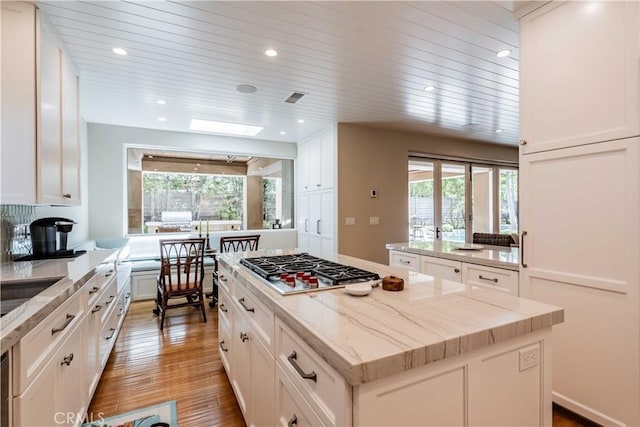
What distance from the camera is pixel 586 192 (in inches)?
68.9

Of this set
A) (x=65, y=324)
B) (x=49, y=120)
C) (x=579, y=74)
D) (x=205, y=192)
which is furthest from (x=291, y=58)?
(x=205, y=192)

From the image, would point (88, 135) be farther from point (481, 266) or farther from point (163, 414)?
point (481, 266)

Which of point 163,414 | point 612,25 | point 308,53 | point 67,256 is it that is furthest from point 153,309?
point 612,25

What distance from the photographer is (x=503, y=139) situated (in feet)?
19.2

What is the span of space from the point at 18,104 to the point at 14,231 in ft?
3.71

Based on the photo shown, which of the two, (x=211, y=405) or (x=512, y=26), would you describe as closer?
(x=211, y=405)

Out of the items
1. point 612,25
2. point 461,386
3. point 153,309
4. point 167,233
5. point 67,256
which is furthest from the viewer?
point 167,233

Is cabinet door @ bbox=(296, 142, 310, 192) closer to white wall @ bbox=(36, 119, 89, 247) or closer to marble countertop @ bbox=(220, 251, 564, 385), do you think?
white wall @ bbox=(36, 119, 89, 247)

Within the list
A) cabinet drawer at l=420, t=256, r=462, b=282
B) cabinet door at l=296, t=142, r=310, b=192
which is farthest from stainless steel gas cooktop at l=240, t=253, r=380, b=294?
cabinet door at l=296, t=142, r=310, b=192

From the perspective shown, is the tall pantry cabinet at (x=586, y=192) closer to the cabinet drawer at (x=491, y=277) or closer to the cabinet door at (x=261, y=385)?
the cabinet drawer at (x=491, y=277)

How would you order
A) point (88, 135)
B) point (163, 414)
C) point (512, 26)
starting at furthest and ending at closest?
point (88, 135) → point (512, 26) → point (163, 414)

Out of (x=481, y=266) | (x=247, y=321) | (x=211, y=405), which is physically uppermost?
(x=481, y=266)

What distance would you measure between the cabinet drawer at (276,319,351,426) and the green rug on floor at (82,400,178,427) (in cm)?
129

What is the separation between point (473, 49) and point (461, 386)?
2618 millimetres
